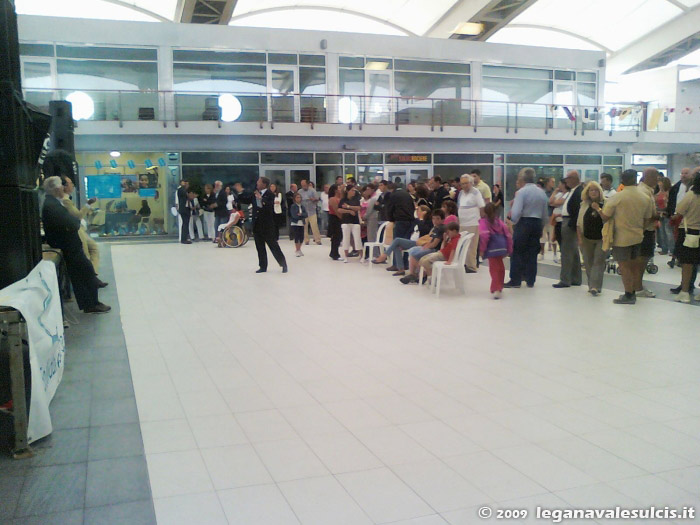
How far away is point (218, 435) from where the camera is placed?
4.31m

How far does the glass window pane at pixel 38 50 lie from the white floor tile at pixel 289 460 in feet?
71.9

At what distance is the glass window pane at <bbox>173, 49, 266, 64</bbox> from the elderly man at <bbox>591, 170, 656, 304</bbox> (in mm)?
17964

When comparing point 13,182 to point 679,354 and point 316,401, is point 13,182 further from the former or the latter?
point 679,354

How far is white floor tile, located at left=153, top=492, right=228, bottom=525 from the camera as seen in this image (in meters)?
3.18

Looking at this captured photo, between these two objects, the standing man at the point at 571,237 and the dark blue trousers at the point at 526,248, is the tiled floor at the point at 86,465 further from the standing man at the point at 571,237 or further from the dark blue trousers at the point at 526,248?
the standing man at the point at 571,237

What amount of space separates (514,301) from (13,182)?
21.1ft

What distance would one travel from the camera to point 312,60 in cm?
2486

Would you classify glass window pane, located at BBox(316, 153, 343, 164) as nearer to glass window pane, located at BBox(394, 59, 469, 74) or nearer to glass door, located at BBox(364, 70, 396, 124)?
glass door, located at BBox(364, 70, 396, 124)

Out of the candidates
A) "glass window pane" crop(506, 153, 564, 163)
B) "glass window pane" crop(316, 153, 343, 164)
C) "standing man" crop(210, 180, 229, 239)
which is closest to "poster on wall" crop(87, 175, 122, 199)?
"standing man" crop(210, 180, 229, 239)

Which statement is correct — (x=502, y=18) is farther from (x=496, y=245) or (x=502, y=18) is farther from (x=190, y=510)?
(x=190, y=510)

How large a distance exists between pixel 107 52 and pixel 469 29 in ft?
54.8

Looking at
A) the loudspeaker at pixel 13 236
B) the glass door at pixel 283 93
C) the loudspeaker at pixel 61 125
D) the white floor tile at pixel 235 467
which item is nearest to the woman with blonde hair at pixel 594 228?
the white floor tile at pixel 235 467

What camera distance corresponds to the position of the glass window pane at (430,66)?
86.1 ft

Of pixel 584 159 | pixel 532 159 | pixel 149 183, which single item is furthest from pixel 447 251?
pixel 584 159
